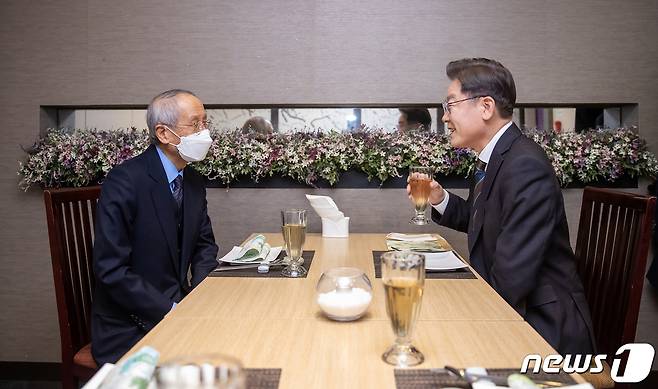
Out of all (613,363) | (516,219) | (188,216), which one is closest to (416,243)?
(516,219)

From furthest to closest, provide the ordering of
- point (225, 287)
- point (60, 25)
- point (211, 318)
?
point (60, 25)
point (225, 287)
point (211, 318)

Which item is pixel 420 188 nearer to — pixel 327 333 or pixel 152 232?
pixel 152 232

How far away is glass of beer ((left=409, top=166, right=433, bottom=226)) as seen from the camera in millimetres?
2277

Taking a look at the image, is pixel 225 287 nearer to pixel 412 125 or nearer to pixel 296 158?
pixel 296 158

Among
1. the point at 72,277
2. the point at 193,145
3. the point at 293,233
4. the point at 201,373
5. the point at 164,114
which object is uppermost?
the point at 164,114

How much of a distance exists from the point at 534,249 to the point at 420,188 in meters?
0.71

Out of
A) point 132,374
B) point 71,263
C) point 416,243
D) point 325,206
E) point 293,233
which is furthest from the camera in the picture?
point 325,206

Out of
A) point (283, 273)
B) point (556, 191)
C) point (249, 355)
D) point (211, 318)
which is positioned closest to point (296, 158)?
point (283, 273)

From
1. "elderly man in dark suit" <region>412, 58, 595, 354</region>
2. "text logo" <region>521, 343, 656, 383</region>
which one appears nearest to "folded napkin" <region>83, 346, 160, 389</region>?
"text logo" <region>521, 343, 656, 383</region>

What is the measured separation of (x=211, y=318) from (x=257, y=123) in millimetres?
2181

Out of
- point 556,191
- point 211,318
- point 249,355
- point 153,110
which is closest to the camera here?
point 249,355

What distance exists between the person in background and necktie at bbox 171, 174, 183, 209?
146 cm

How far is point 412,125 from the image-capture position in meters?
3.33

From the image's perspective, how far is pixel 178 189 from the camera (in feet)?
7.63
